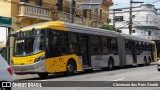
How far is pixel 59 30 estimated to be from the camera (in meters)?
22.4

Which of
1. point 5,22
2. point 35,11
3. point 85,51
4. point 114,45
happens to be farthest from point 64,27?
point 35,11

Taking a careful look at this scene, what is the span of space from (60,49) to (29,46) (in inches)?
76.1

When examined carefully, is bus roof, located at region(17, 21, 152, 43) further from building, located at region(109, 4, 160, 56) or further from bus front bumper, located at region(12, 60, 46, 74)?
building, located at region(109, 4, 160, 56)

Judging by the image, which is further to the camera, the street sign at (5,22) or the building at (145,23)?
the building at (145,23)

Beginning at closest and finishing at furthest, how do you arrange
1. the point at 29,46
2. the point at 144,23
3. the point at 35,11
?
the point at 29,46
the point at 35,11
the point at 144,23

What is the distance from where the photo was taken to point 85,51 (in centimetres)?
2531

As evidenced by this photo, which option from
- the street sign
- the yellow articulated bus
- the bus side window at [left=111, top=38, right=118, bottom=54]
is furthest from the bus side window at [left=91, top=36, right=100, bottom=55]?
the street sign

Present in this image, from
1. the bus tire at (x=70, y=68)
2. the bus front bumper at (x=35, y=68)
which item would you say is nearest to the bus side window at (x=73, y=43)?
the bus tire at (x=70, y=68)

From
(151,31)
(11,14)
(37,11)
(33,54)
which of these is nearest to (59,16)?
(37,11)

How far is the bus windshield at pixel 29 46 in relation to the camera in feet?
69.1

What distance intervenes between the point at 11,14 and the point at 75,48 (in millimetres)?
10792

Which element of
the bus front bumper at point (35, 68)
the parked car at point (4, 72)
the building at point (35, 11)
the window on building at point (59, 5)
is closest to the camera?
the parked car at point (4, 72)

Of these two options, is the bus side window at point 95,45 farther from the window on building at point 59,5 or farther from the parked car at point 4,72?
the parked car at point 4,72

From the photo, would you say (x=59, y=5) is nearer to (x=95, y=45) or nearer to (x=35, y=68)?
(x=95, y=45)
